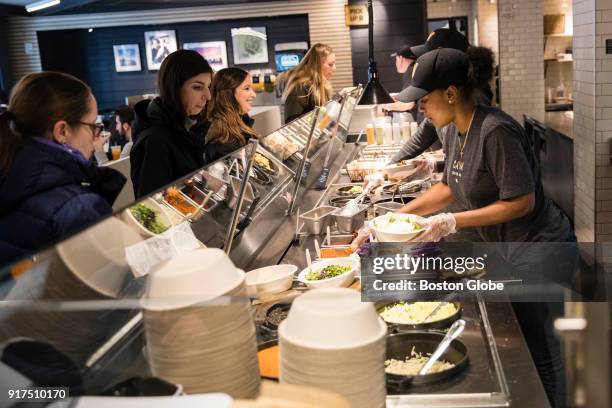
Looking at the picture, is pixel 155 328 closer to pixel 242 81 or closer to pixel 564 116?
pixel 242 81

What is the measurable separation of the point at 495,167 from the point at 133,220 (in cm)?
177

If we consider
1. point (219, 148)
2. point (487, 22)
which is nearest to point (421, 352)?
point (219, 148)

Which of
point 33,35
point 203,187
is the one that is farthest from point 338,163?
point 33,35

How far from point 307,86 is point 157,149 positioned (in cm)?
318

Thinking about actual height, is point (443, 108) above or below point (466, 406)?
above

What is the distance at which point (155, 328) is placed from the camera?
3.67 feet

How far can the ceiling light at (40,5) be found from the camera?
14492 mm

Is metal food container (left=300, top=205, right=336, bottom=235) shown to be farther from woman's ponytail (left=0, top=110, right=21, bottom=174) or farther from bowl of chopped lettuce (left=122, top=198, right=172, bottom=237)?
bowl of chopped lettuce (left=122, top=198, right=172, bottom=237)

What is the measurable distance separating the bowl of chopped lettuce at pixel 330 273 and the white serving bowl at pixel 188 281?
3.13ft

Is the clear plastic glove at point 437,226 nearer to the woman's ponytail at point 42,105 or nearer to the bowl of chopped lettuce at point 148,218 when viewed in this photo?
the bowl of chopped lettuce at point 148,218

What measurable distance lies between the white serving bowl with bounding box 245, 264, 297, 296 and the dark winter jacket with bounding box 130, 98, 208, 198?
1.24 m

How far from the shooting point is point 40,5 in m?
15.0

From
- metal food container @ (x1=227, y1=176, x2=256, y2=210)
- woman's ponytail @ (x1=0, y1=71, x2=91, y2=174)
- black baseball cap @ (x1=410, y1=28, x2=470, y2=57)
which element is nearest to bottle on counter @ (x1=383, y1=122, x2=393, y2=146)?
black baseball cap @ (x1=410, y1=28, x2=470, y2=57)

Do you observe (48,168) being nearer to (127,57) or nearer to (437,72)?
(437,72)
